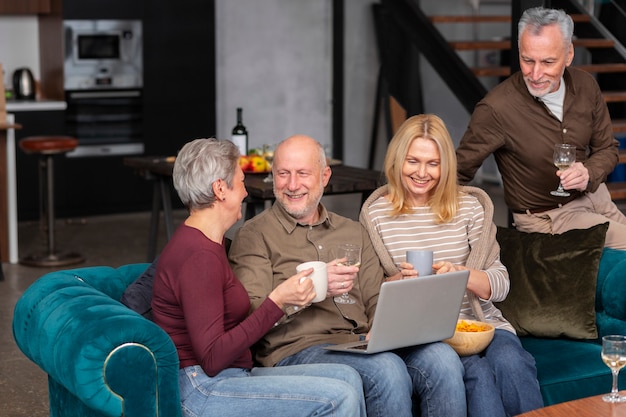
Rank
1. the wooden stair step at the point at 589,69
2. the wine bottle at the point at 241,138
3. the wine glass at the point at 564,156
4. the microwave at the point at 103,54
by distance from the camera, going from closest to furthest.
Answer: the wine glass at the point at 564,156, the wine bottle at the point at 241,138, the wooden stair step at the point at 589,69, the microwave at the point at 103,54

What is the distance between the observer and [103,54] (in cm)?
888

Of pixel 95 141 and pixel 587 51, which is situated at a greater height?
pixel 587 51

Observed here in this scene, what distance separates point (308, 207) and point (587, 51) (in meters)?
4.84

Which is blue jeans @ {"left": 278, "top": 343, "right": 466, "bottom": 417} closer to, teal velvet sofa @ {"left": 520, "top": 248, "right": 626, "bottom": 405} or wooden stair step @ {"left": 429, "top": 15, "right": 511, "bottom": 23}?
teal velvet sofa @ {"left": 520, "top": 248, "right": 626, "bottom": 405}

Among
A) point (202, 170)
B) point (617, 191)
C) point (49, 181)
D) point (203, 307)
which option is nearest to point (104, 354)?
point (203, 307)

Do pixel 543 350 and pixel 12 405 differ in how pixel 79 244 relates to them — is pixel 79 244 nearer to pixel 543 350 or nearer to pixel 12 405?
pixel 12 405

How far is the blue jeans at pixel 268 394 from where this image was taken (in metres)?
2.88

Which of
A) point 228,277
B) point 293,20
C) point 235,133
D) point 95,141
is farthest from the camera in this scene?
point 293,20

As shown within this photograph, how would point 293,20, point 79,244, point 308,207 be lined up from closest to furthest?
point 308,207 < point 79,244 < point 293,20

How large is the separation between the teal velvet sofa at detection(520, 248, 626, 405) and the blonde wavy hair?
59cm

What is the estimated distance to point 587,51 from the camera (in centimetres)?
759

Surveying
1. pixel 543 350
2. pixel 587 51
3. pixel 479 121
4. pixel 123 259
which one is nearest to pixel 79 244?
pixel 123 259

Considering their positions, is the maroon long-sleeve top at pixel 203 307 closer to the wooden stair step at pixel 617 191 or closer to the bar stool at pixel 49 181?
the wooden stair step at pixel 617 191

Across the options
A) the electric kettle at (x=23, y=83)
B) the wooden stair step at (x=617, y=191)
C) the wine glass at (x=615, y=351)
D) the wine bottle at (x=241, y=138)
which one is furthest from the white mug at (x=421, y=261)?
the electric kettle at (x=23, y=83)
